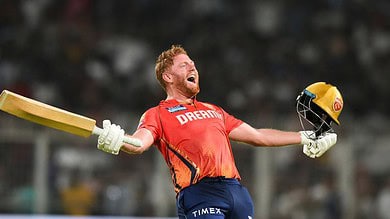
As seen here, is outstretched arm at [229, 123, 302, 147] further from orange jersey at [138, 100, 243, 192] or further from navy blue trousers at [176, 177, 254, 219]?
navy blue trousers at [176, 177, 254, 219]

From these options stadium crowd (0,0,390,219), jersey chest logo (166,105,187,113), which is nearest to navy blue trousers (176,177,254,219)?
jersey chest logo (166,105,187,113)

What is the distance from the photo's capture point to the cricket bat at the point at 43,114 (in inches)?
218

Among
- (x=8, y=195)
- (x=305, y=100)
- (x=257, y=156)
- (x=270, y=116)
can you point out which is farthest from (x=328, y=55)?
(x=305, y=100)

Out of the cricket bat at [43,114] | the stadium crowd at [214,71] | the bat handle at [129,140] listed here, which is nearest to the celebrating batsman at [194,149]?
the bat handle at [129,140]

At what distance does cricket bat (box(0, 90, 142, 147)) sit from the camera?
5.55 metres

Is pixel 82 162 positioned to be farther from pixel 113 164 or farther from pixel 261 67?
pixel 261 67

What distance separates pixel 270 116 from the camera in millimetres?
13961

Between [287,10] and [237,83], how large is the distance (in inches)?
75.2

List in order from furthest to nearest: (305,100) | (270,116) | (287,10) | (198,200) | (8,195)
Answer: (287,10) → (270,116) → (8,195) → (305,100) → (198,200)

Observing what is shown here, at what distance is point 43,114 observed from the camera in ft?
18.5

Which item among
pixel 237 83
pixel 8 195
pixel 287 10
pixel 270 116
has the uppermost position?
pixel 287 10

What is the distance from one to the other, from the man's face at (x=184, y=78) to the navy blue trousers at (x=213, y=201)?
2.27 ft

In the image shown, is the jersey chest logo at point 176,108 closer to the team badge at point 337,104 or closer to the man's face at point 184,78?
the man's face at point 184,78

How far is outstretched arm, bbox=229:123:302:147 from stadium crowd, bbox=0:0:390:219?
5.57m
